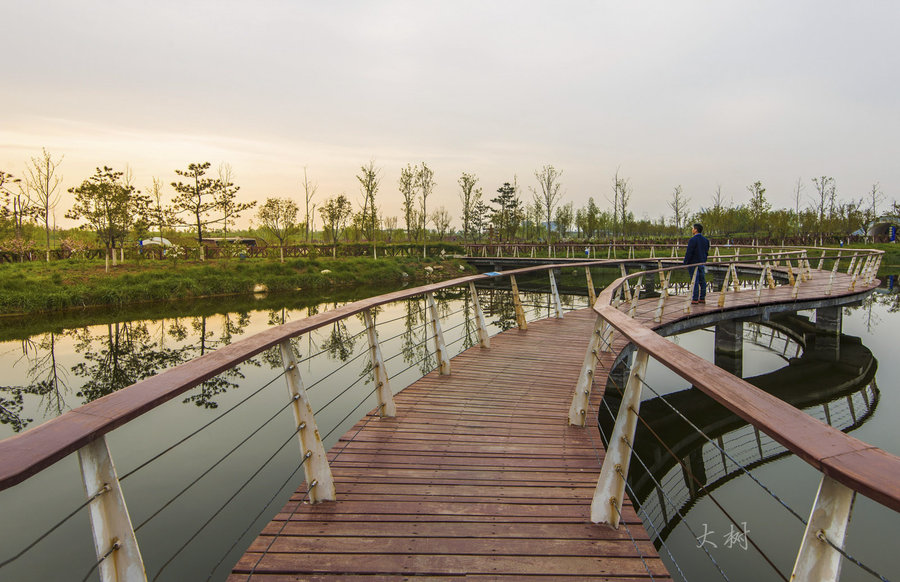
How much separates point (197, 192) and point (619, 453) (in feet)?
100.0

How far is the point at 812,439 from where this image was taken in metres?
1.12

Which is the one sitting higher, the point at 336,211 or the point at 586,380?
the point at 336,211

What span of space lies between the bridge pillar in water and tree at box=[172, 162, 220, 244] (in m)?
26.8

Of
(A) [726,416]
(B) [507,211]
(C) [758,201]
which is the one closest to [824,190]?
(C) [758,201]

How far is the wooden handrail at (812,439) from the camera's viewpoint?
3.00 feet

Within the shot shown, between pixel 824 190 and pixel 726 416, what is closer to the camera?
pixel 726 416

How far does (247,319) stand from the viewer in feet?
52.1

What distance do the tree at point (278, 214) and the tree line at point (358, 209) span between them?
0.24 ft

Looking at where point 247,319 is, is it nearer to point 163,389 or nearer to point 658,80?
point 163,389

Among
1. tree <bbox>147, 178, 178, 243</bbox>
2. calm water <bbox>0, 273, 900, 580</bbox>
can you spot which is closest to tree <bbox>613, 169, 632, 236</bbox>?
calm water <bbox>0, 273, 900, 580</bbox>

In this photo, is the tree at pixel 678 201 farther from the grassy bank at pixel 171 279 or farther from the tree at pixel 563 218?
the grassy bank at pixel 171 279

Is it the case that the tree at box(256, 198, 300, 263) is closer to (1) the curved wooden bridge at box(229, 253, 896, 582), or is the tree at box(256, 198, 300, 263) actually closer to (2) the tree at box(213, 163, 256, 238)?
(2) the tree at box(213, 163, 256, 238)

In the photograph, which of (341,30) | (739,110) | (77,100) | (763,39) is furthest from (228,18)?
(739,110)

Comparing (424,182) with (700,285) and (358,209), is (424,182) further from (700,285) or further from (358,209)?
(700,285)
